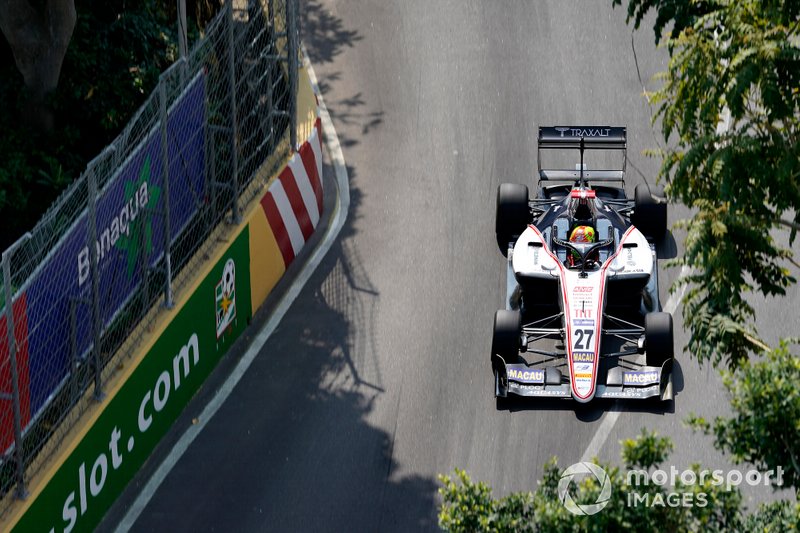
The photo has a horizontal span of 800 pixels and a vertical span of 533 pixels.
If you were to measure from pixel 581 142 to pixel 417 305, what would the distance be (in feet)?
9.49

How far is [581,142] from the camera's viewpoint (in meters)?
18.2

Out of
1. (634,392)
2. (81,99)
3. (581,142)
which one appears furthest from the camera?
(581,142)

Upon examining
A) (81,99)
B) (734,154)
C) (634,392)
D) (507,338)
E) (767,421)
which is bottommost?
(634,392)

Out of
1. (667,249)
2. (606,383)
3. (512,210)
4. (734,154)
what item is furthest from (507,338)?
(734,154)

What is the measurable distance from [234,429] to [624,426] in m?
4.12

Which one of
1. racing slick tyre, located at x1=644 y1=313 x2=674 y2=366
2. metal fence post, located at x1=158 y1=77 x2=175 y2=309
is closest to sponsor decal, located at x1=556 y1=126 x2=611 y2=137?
racing slick tyre, located at x1=644 y1=313 x2=674 y2=366

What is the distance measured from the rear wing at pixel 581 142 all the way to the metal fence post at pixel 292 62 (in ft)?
9.99

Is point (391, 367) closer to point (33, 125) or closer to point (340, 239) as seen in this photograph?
point (340, 239)

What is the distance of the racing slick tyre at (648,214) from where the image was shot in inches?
705

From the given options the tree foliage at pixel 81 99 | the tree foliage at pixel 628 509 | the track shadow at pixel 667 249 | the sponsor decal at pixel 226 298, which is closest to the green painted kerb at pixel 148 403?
the sponsor decal at pixel 226 298

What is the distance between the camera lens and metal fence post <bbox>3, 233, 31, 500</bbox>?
462 inches

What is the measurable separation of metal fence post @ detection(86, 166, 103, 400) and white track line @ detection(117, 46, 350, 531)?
1.40 meters

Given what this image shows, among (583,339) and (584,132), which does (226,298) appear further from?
(584,132)

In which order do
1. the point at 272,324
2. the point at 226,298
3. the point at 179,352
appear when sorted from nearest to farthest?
the point at 179,352, the point at 226,298, the point at 272,324
